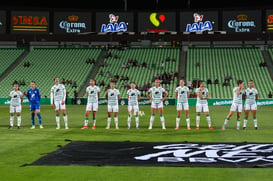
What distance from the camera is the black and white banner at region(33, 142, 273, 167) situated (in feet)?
38.1

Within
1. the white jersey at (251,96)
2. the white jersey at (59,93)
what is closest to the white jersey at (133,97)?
the white jersey at (59,93)

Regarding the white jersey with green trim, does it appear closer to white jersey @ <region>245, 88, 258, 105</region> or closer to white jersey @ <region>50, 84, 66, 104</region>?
white jersey @ <region>50, 84, 66, 104</region>

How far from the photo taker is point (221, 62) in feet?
214

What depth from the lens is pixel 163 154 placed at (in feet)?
42.4

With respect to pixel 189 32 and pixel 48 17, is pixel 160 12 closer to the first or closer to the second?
pixel 189 32

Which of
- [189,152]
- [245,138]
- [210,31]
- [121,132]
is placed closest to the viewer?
[189,152]

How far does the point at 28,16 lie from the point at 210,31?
29.1 metres

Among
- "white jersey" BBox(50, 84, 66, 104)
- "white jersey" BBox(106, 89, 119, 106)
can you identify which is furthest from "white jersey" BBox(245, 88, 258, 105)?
"white jersey" BBox(50, 84, 66, 104)

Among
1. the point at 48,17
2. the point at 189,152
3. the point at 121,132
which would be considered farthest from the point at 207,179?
the point at 48,17

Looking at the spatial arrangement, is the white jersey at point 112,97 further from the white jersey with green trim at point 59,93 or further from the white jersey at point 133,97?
the white jersey with green trim at point 59,93

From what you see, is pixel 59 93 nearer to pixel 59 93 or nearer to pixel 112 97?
pixel 59 93

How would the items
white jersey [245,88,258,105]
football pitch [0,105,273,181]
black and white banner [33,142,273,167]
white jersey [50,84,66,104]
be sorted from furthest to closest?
white jersey [50,84,66,104] → white jersey [245,88,258,105] → black and white banner [33,142,273,167] → football pitch [0,105,273,181]

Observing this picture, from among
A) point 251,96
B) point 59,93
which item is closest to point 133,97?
point 59,93

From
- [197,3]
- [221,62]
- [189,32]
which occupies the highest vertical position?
[197,3]
